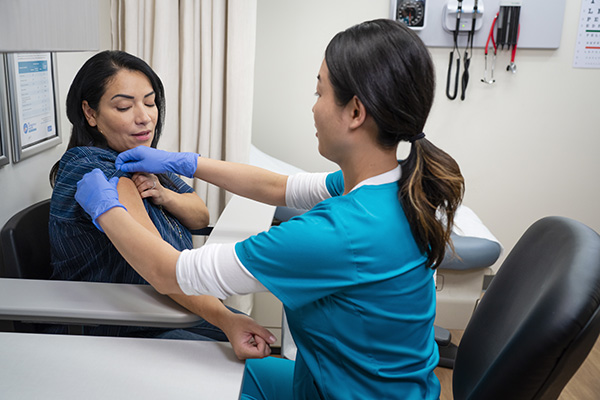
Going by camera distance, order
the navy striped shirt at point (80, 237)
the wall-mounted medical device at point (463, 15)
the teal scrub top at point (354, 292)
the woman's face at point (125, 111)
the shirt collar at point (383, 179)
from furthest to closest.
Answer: the wall-mounted medical device at point (463, 15) < the woman's face at point (125, 111) < the navy striped shirt at point (80, 237) < the shirt collar at point (383, 179) < the teal scrub top at point (354, 292)

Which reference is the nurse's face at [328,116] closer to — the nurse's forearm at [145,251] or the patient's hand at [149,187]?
the nurse's forearm at [145,251]


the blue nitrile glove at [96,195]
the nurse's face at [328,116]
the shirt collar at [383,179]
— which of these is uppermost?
the nurse's face at [328,116]

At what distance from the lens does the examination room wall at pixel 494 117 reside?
2.78 m

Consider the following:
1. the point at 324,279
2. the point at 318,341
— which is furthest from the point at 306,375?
the point at 324,279

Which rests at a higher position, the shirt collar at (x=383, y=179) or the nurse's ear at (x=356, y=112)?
the nurse's ear at (x=356, y=112)

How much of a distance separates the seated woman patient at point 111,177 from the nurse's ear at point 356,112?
0.52 metres

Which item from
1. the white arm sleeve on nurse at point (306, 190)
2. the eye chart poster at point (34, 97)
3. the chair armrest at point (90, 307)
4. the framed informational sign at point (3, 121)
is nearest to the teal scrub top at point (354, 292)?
the chair armrest at point (90, 307)

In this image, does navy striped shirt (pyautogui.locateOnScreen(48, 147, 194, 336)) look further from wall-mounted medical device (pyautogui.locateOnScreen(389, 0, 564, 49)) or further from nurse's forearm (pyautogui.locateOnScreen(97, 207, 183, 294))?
wall-mounted medical device (pyautogui.locateOnScreen(389, 0, 564, 49))

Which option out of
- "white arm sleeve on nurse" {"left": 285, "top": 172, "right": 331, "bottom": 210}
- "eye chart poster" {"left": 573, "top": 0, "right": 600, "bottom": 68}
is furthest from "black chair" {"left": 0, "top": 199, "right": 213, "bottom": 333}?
"eye chart poster" {"left": 573, "top": 0, "right": 600, "bottom": 68}

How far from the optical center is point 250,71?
6.78 ft

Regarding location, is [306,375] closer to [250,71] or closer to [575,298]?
[575,298]

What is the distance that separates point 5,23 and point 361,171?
63 cm

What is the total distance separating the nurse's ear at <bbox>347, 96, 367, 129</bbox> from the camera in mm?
949

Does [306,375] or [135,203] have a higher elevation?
[135,203]
